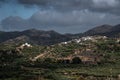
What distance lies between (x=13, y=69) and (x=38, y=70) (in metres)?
15.3

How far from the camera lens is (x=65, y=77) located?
549ft

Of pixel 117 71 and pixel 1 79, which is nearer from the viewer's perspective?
pixel 1 79

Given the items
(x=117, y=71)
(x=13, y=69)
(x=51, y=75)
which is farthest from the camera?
(x=13, y=69)

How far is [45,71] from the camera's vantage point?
18725cm

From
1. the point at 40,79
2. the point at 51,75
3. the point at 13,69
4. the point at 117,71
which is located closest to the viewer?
the point at 40,79

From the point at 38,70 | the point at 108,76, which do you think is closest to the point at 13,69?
the point at 38,70

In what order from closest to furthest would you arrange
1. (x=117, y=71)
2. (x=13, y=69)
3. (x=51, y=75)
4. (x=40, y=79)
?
(x=40, y=79) → (x=51, y=75) → (x=117, y=71) → (x=13, y=69)

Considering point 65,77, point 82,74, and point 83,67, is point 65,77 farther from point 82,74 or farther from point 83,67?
point 83,67

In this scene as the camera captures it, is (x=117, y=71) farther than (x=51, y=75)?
Yes

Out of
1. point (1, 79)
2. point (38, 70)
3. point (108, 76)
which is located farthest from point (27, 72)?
point (108, 76)

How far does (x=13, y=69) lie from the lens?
19950 centimetres

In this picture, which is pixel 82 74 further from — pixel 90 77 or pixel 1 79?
pixel 1 79

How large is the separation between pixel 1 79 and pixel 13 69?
38026 millimetres

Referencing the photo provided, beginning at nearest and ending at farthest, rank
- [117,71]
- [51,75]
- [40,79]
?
[40,79] → [51,75] → [117,71]
